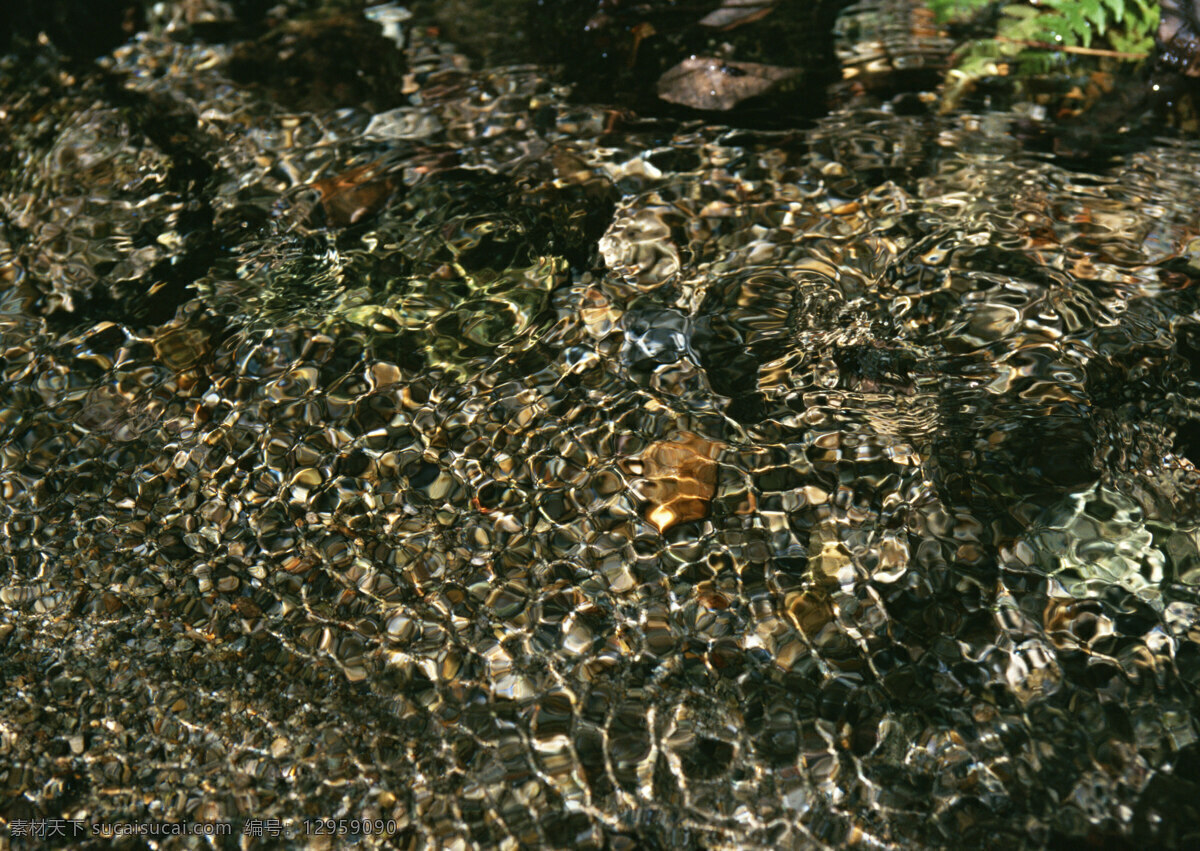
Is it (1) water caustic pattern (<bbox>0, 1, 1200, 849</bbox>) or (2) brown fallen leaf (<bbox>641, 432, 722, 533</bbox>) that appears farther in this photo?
(2) brown fallen leaf (<bbox>641, 432, 722, 533</bbox>)

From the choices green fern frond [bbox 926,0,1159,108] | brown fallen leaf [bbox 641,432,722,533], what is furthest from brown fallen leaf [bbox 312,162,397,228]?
green fern frond [bbox 926,0,1159,108]

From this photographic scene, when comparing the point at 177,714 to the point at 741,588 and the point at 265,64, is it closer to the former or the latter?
the point at 741,588

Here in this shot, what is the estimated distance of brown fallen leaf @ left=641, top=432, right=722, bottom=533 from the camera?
2816 millimetres

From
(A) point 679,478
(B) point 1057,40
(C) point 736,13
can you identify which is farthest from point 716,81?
(A) point 679,478

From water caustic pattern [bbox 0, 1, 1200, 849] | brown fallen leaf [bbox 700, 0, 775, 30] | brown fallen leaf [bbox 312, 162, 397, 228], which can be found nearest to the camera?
water caustic pattern [bbox 0, 1, 1200, 849]

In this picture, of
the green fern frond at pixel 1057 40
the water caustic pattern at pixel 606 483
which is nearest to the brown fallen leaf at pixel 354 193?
the water caustic pattern at pixel 606 483

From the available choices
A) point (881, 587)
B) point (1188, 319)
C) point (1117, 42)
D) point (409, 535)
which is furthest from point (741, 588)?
point (1117, 42)

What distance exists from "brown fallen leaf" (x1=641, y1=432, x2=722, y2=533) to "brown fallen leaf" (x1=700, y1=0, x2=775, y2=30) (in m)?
2.59

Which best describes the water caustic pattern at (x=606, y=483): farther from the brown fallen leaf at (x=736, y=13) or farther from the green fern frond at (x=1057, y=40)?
the brown fallen leaf at (x=736, y=13)

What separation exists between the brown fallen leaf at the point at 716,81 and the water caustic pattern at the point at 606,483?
249 millimetres

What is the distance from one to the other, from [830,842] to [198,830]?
1.55m

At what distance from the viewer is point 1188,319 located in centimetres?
318

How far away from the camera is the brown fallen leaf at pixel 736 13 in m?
4.58

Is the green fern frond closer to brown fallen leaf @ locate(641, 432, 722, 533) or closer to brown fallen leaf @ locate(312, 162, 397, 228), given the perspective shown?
brown fallen leaf @ locate(641, 432, 722, 533)
